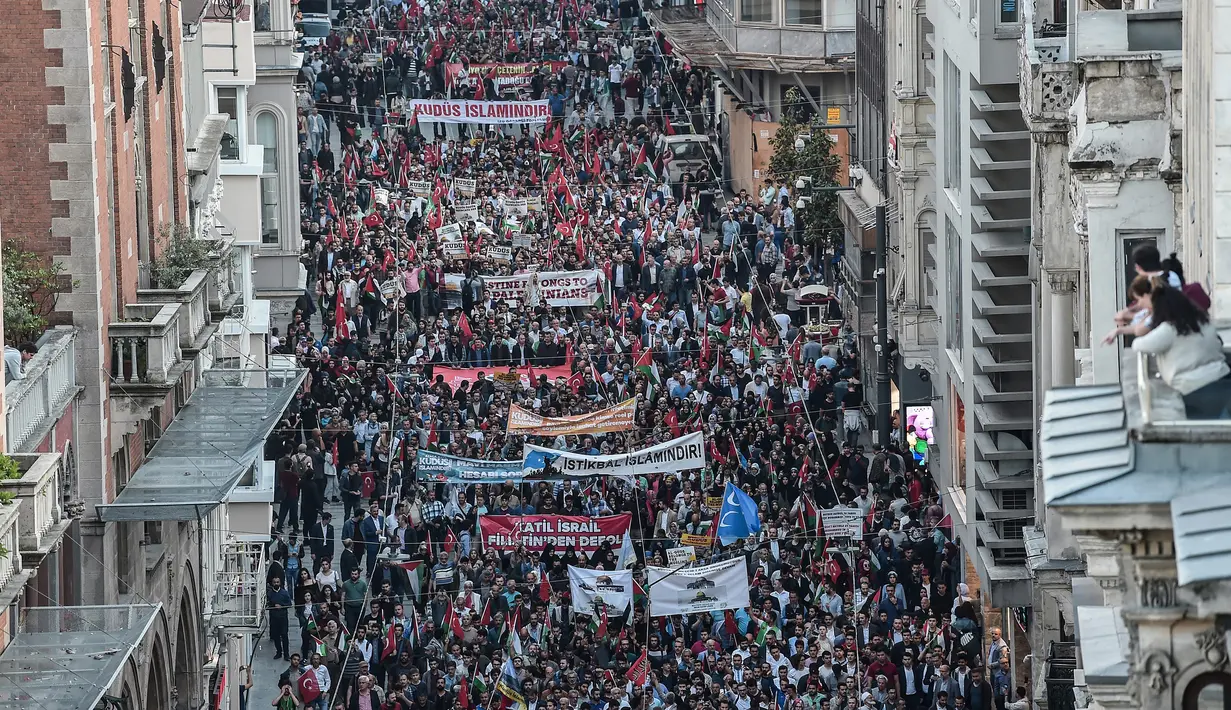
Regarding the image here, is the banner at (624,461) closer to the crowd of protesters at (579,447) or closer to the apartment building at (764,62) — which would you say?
the crowd of protesters at (579,447)

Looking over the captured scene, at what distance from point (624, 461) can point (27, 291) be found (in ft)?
41.2

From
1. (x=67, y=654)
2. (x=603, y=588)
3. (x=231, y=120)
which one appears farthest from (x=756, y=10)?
(x=67, y=654)

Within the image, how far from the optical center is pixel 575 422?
4778cm

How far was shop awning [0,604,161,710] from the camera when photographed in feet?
90.6

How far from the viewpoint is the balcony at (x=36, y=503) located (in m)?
27.3

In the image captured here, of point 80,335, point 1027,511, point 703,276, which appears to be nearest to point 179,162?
point 80,335

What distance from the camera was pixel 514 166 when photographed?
80.1 metres

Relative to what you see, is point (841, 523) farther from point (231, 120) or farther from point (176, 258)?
point (231, 120)

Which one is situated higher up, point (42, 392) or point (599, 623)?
point (42, 392)

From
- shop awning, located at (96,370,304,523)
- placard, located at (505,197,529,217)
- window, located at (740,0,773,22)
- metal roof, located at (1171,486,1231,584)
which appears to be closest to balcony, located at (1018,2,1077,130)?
shop awning, located at (96,370,304,523)

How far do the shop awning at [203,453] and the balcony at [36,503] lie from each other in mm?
6700

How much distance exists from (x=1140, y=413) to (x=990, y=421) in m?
28.4

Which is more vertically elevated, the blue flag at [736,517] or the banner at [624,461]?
the banner at [624,461]

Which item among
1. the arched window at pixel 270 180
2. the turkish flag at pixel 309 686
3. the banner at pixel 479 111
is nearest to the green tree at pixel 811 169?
the arched window at pixel 270 180
